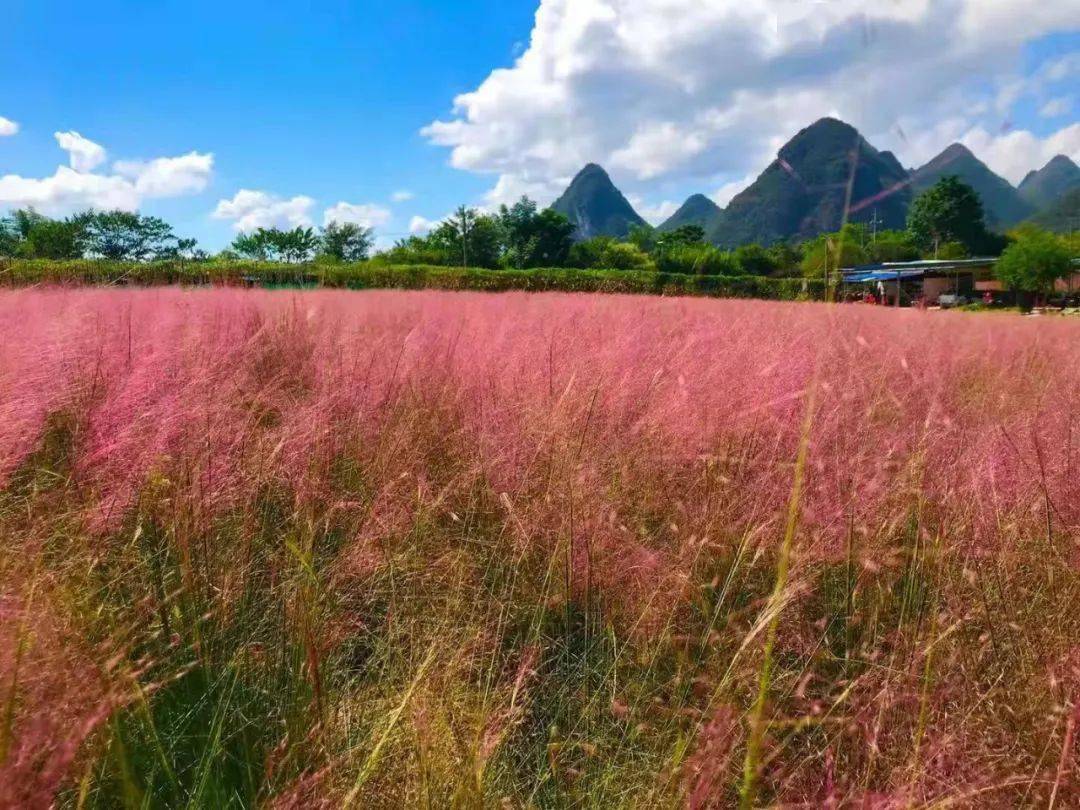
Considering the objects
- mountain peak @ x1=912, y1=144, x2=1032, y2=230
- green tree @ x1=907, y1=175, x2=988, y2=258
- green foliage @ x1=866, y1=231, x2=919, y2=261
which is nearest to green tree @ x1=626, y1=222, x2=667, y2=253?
green foliage @ x1=866, y1=231, x2=919, y2=261

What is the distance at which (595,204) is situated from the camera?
421 feet

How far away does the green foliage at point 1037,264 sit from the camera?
28.2 meters

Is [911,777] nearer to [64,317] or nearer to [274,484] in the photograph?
[274,484]

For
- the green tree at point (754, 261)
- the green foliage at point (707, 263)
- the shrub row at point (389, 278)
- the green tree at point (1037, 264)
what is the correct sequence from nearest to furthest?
1. the shrub row at point (389, 278)
2. the green tree at point (1037, 264)
3. the green foliage at point (707, 263)
4. the green tree at point (754, 261)

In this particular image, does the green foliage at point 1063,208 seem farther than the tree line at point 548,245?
No

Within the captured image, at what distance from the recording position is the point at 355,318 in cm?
382

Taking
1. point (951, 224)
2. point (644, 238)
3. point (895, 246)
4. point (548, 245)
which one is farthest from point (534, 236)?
point (951, 224)

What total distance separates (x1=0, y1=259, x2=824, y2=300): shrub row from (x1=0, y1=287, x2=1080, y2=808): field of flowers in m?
5.72

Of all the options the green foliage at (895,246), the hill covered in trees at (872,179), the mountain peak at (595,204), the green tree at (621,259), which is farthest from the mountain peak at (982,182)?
the mountain peak at (595,204)

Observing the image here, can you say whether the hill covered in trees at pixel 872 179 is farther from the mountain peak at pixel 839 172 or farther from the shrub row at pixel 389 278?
the shrub row at pixel 389 278

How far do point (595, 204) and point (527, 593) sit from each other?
13549 centimetres

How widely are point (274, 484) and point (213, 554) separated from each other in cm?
30

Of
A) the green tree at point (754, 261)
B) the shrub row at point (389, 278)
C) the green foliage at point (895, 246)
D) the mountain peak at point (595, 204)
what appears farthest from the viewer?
the mountain peak at point (595, 204)

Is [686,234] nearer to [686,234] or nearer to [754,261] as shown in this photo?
[686,234]
